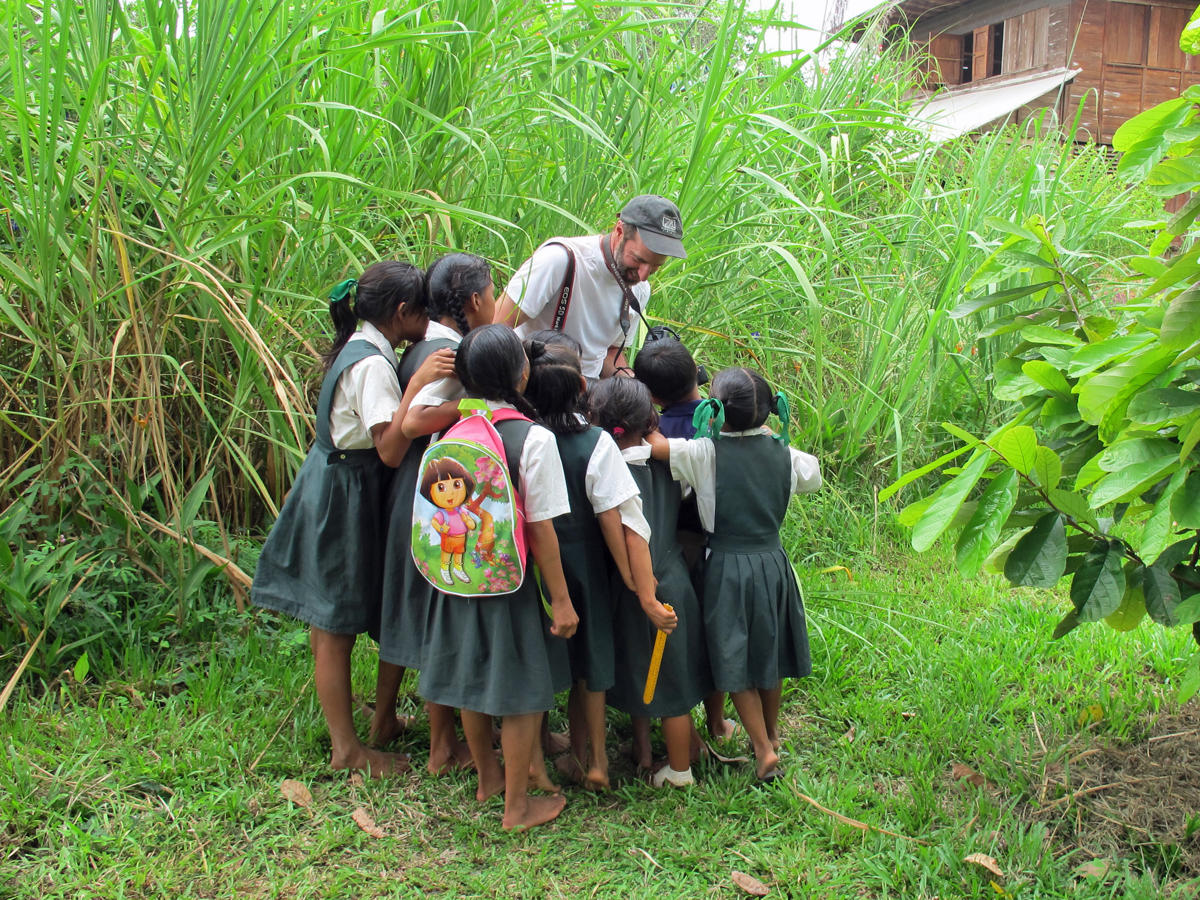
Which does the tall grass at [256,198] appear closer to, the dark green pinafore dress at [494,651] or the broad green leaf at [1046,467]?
the dark green pinafore dress at [494,651]

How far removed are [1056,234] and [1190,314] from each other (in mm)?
3309

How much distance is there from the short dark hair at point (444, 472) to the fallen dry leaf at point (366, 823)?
33.5 inches

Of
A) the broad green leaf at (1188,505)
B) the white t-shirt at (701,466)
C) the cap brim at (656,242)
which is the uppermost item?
the cap brim at (656,242)

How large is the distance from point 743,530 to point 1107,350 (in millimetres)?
1155

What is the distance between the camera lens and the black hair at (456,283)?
2598 mm

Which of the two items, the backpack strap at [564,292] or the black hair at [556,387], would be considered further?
the backpack strap at [564,292]

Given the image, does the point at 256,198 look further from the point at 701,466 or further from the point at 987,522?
the point at 987,522

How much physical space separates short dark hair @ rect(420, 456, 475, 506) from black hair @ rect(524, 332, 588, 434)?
10.9 inches

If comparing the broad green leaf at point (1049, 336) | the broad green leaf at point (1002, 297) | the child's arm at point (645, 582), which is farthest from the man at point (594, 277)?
the broad green leaf at point (1049, 336)

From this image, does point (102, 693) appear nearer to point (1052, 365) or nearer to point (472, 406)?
point (472, 406)

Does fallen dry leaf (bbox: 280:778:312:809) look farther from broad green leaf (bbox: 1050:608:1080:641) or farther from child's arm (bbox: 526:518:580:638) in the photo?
broad green leaf (bbox: 1050:608:1080:641)

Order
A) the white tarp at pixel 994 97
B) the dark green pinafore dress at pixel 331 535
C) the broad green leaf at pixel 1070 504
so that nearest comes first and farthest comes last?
the broad green leaf at pixel 1070 504
the dark green pinafore dress at pixel 331 535
the white tarp at pixel 994 97

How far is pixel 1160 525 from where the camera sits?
1686 mm

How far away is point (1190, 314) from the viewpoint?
5.28ft
